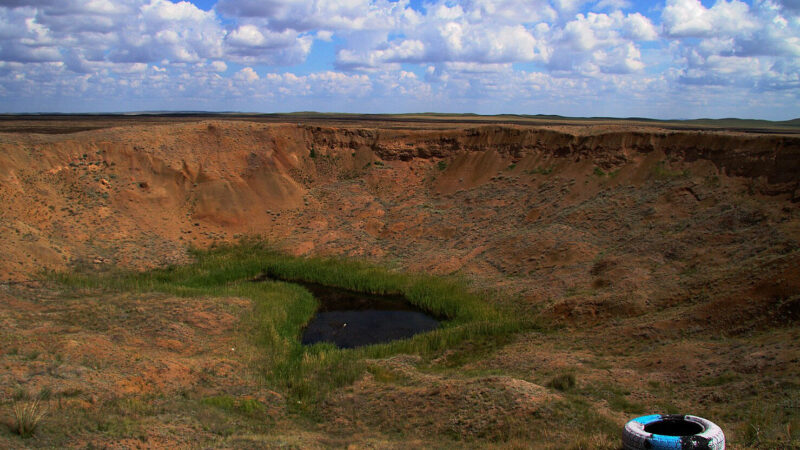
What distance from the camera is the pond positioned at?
22.8 m

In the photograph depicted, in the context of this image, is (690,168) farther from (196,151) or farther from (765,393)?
(196,151)

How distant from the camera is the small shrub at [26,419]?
10.4 meters

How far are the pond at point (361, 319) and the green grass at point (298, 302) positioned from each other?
1.73 feet

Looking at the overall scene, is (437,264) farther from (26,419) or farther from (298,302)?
(26,419)

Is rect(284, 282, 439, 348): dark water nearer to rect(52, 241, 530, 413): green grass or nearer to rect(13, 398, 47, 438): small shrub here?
rect(52, 241, 530, 413): green grass

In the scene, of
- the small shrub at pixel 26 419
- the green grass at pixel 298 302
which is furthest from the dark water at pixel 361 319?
the small shrub at pixel 26 419

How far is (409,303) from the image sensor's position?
27016mm

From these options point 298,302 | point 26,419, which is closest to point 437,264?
point 298,302

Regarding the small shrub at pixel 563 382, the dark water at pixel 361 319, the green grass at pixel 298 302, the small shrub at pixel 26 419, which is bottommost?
the dark water at pixel 361 319

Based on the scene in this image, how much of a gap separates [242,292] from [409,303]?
26.5 ft

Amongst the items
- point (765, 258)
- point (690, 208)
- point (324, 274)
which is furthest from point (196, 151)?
point (765, 258)

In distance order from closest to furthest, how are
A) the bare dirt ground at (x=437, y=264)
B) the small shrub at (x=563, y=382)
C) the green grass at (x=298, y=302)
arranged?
1. the bare dirt ground at (x=437, y=264)
2. the small shrub at (x=563, y=382)
3. the green grass at (x=298, y=302)

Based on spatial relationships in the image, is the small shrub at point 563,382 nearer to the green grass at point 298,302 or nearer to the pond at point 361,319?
the green grass at point 298,302

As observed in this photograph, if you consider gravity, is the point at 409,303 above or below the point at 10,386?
below
